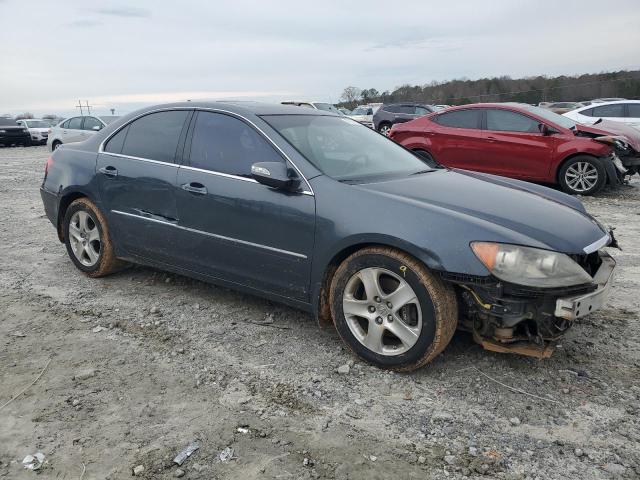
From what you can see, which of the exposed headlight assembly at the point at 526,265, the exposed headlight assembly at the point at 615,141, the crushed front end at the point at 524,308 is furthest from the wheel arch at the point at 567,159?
the exposed headlight assembly at the point at 526,265

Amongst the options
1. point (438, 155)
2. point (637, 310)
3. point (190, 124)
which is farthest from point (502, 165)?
point (190, 124)

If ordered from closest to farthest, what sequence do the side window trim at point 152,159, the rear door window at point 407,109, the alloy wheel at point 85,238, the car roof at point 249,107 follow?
1. the car roof at point 249,107
2. the side window trim at point 152,159
3. the alloy wheel at point 85,238
4. the rear door window at point 407,109

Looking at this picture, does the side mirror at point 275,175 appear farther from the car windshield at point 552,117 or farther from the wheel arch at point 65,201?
the car windshield at point 552,117

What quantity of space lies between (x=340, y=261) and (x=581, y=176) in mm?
7016

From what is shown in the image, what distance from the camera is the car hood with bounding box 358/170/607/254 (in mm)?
3016

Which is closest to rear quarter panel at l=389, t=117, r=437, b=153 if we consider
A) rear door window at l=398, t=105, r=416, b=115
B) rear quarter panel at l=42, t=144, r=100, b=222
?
rear quarter panel at l=42, t=144, r=100, b=222

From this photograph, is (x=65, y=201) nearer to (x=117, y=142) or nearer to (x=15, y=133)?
(x=117, y=142)

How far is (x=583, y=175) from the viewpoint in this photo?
8945 millimetres

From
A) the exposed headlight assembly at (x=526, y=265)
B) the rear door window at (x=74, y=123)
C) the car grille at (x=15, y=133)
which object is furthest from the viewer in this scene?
the car grille at (x=15, y=133)

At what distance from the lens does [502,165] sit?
30.8ft

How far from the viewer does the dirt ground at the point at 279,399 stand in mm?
2477

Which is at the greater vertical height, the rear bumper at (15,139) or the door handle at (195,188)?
the rear bumper at (15,139)

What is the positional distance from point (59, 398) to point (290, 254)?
1549 mm

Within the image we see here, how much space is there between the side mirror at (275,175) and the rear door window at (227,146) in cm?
19
